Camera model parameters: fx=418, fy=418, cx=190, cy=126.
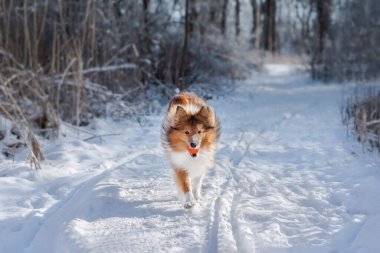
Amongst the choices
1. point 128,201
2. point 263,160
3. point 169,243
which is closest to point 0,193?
point 128,201

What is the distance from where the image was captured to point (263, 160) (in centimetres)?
648

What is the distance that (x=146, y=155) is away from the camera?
671 cm

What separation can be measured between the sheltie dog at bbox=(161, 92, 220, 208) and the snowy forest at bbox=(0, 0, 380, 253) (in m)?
0.22

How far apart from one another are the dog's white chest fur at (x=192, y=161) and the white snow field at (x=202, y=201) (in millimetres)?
353

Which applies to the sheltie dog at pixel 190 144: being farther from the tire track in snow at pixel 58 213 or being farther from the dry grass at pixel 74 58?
the dry grass at pixel 74 58

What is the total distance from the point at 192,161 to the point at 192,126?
0.41 meters

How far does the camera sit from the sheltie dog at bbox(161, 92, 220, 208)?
437 cm

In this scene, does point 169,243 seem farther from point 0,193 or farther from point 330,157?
point 330,157

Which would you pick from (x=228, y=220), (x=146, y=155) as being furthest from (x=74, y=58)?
(x=228, y=220)

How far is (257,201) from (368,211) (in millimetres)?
1128

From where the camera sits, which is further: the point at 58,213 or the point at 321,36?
the point at 321,36

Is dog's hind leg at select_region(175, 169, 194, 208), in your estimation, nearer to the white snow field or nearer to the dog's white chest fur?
the dog's white chest fur

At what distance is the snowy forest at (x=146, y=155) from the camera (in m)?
3.74

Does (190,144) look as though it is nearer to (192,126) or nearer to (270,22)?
(192,126)
